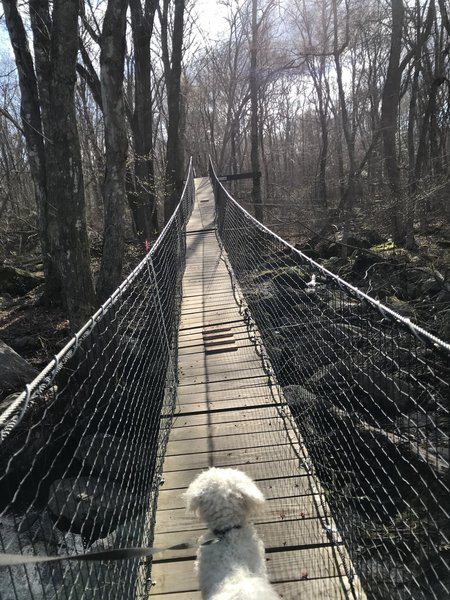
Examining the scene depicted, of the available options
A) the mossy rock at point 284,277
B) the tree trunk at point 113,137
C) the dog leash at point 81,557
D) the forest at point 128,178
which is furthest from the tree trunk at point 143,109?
the dog leash at point 81,557

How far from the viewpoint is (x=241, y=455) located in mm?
3525

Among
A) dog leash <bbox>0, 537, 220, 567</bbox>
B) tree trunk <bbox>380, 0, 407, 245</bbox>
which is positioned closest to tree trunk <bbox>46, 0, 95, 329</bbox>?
dog leash <bbox>0, 537, 220, 567</bbox>

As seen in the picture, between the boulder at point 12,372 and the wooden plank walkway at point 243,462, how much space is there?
214cm

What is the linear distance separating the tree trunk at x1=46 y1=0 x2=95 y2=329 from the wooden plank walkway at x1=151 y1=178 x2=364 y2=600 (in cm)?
145

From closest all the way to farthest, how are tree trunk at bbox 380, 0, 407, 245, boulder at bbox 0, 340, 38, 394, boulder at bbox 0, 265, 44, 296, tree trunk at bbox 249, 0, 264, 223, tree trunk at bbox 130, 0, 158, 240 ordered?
boulder at bbox 0, 340, 38, 394, boulder at bbox 0, 265, 44, 296, tree trunk at bbox 130, 0, 158, 240, tree trunk at bbox 380, 0, 407, 245, tree trunk at bbox 249, 0, 264, 223

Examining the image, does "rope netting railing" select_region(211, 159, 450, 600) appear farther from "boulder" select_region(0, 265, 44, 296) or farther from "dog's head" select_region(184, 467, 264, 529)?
"boulder" select_region(0, 265, 44, 296)

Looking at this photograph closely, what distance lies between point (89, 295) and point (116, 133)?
2.31 metres

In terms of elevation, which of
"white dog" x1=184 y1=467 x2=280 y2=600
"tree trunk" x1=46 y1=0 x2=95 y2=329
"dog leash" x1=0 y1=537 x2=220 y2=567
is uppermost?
"tree trunk" x1=46 y1=0 x2=95 y2=329

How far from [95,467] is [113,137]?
4.34 metres

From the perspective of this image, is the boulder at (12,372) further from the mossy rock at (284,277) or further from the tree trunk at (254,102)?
the tree trunk at (254,102)

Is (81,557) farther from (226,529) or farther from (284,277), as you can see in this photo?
(284,277)

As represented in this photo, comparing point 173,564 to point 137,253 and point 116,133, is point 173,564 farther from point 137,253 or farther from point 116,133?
point 137,253

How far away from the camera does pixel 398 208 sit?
12.2 meters

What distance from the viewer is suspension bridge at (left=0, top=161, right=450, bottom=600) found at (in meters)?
2.46
